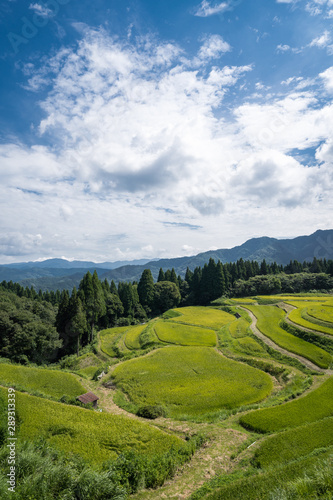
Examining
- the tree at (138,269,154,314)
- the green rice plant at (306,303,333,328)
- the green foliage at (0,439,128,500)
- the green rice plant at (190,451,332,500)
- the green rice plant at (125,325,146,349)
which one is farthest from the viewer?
the tree at (138,269,154,314)

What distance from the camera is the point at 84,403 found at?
74.3 feet

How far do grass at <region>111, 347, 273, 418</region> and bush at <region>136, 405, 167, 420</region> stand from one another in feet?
2.62

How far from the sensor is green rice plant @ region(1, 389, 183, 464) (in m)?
15.8

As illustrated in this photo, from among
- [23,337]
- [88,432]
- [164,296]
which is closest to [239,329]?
[88,432]

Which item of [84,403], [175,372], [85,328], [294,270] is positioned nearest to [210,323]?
[175,372]

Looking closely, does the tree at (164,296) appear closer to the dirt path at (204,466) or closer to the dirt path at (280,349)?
the dirt path at (280,349)

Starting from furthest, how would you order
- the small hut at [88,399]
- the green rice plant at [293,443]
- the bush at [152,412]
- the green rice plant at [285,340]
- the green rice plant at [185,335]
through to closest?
the green rice plant at [185,335]
the green rice plant at [285,340]
the small hut at [88,399]
the bush at [152,412]
the green rice plant at [293,443]

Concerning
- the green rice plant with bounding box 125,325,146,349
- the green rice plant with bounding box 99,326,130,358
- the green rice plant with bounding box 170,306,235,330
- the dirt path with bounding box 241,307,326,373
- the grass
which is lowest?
the green rice plant with bounding box 99,326,130,358

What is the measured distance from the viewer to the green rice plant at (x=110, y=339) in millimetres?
45231

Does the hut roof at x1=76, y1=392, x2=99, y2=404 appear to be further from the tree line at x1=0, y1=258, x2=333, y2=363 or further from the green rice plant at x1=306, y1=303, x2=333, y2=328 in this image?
the green rice plant at x1=306, y1=303, x2=333, y2=328

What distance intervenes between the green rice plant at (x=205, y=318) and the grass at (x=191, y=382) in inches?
593

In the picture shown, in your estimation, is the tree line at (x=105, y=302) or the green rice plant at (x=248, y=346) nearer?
the green rice plant at (x=248, y=346)

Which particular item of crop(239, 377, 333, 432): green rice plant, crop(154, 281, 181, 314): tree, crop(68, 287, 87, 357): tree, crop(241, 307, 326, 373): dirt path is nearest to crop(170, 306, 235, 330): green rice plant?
crop(241, 307, 326, 373): dirt path

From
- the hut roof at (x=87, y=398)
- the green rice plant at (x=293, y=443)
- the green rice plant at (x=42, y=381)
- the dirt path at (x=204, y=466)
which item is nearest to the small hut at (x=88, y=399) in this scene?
the hut roof at (x=87, y=398)
